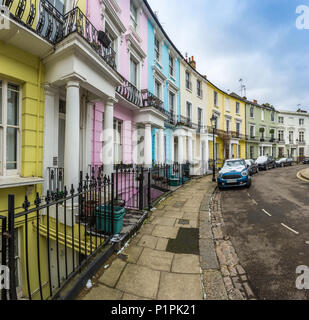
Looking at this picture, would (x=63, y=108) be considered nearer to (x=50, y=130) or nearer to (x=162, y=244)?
(x=50, y=130)

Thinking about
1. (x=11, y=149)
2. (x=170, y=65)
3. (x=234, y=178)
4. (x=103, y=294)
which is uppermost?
(x=170, y=65)

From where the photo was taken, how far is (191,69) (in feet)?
54.0

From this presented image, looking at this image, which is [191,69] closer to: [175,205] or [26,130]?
[175,205]

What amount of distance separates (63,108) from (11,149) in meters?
2.07

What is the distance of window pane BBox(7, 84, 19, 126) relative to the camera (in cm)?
429

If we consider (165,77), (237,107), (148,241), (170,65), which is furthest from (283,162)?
(148,241)

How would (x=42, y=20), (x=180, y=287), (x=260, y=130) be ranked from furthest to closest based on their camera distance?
(x=260, y=130), (x=42, y=20), (x=180, y=287)

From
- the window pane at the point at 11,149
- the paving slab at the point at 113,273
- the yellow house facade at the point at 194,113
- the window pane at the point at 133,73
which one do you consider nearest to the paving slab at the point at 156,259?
the paving slab at the point at 113,273

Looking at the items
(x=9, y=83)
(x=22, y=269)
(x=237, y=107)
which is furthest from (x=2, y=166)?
(x=237, y=107)

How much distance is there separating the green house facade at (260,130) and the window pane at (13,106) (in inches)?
1149

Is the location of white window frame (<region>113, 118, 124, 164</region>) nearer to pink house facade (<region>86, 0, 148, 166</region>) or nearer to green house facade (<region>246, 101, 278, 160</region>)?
pink house facade (<region>86, 0, 148, 166</region>)

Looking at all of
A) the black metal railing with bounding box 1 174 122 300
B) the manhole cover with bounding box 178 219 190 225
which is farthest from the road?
the black metal railing with bounding box 1 174 122 300

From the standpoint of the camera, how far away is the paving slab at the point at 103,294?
7.45 feet

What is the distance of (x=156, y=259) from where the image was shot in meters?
3.12
